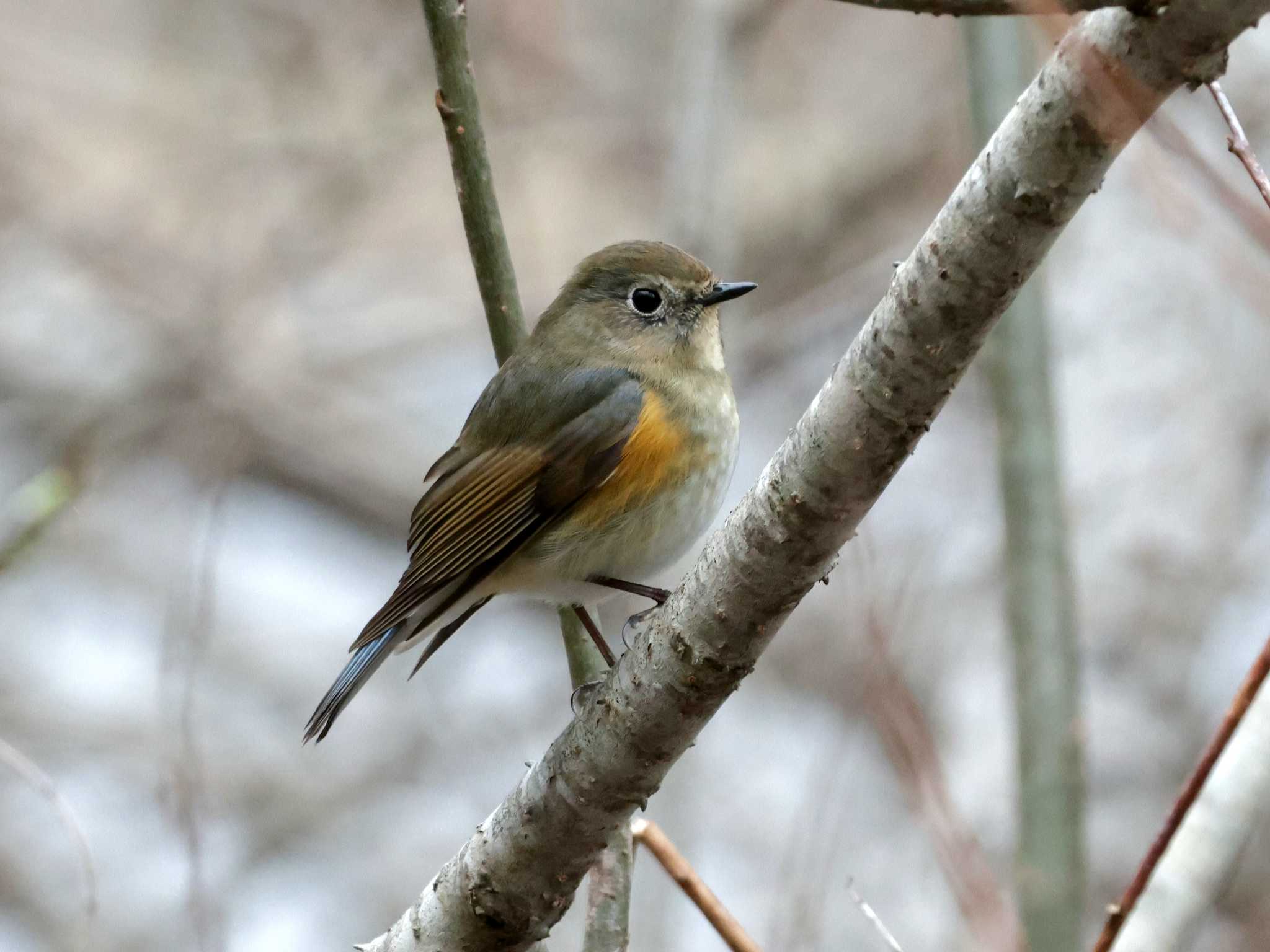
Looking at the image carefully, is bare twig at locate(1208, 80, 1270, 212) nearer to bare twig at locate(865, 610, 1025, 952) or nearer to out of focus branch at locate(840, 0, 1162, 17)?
out of focus branch at locate(840, 0, 1162, 17)

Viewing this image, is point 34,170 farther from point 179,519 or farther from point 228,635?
point 228,635

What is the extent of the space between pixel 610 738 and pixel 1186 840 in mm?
966

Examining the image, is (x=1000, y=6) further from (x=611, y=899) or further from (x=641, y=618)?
(x=611, y=899)

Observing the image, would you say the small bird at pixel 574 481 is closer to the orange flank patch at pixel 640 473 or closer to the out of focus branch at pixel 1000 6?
the orange flank patch at pixel 640 473

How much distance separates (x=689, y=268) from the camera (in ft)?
10.7

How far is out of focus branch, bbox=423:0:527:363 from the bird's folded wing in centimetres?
27

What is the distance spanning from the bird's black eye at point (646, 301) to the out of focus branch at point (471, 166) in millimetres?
526

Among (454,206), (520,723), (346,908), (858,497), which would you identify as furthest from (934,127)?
(858,497)

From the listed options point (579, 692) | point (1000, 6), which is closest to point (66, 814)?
point (579, 692)

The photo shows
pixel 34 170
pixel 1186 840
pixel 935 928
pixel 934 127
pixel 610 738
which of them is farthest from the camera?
pixel 934 127

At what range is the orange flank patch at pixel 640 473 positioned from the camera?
2.83m

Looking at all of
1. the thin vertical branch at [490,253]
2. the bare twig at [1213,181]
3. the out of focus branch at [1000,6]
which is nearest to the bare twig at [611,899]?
the thin vertical branch at [490,253]

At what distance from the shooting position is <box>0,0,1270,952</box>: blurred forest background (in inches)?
191

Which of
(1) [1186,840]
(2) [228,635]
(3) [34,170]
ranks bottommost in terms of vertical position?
(1) [1186,840]
